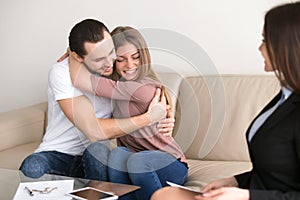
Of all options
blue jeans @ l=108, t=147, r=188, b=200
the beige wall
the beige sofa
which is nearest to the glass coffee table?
blue jeans @ l=108, t=147, r=188, b=200

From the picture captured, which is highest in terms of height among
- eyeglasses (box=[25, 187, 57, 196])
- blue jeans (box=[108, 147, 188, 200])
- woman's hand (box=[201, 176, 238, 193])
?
woman's hand (box=[201, 176, 238, 193])

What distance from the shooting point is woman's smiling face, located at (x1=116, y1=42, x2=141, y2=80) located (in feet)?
7.84

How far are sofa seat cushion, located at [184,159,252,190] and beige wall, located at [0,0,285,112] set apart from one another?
2.01 ft

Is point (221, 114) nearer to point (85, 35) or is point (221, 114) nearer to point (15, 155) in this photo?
point (85, 35)

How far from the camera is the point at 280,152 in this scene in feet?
5.26

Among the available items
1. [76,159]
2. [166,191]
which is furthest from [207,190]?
[76,159]

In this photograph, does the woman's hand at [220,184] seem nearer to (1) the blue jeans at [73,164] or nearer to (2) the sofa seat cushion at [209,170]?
Answer: (2) the sofa seat cushion at [209,170]

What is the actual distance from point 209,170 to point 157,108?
1.27 feet

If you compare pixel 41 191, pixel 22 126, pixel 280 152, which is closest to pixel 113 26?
pixel 22 126

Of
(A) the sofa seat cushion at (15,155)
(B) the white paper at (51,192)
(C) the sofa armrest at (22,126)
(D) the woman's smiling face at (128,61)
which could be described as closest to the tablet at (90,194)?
(B) the white paper at (51,192)

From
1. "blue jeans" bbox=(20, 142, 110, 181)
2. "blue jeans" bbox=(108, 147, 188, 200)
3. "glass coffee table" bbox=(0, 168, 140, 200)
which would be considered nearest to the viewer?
"glass coffee table" bbox=(0, 168, 140, 200)

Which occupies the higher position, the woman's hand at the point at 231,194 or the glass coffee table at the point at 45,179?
the woman's hand at the point at 231,194

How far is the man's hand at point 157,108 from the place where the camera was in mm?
2393

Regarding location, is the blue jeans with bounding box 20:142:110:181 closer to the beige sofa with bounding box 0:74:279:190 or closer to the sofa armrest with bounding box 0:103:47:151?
the beige sofa with bounding box 0:74:279:190
